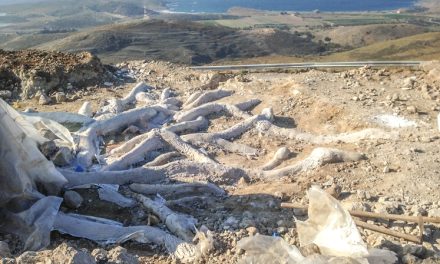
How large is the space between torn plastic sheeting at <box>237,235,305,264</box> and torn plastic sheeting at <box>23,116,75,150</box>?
5046 millimetres

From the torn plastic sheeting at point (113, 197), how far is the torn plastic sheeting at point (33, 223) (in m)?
0.93

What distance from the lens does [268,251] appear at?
20.4 feet

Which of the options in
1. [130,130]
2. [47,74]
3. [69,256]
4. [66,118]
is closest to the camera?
[69,256]

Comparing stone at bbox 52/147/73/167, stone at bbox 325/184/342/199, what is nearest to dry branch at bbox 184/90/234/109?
stone at bbox 52/147/73/167

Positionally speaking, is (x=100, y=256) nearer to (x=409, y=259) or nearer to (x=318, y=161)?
(x=409, y=259)

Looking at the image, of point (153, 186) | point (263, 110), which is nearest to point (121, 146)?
point (153, 186)

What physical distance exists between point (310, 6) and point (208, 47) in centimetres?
9689

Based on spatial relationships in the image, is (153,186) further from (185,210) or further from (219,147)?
(219,147)

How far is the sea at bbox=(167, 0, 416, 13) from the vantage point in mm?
166375

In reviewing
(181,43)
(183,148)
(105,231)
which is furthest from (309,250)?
(181,43)

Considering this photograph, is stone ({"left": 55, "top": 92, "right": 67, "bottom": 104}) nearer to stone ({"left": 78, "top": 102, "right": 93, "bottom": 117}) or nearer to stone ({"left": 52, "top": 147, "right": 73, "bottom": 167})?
stone ({"left": 78, "top": 102, "right": 93, "bottom": 117})

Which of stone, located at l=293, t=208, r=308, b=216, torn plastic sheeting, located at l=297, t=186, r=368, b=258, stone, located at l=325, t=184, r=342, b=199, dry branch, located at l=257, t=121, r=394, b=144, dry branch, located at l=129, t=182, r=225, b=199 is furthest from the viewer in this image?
dry branch, located at l=257, t=121, r=394, b=144

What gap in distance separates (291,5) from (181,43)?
101 meters

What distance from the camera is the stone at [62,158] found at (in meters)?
9.22
